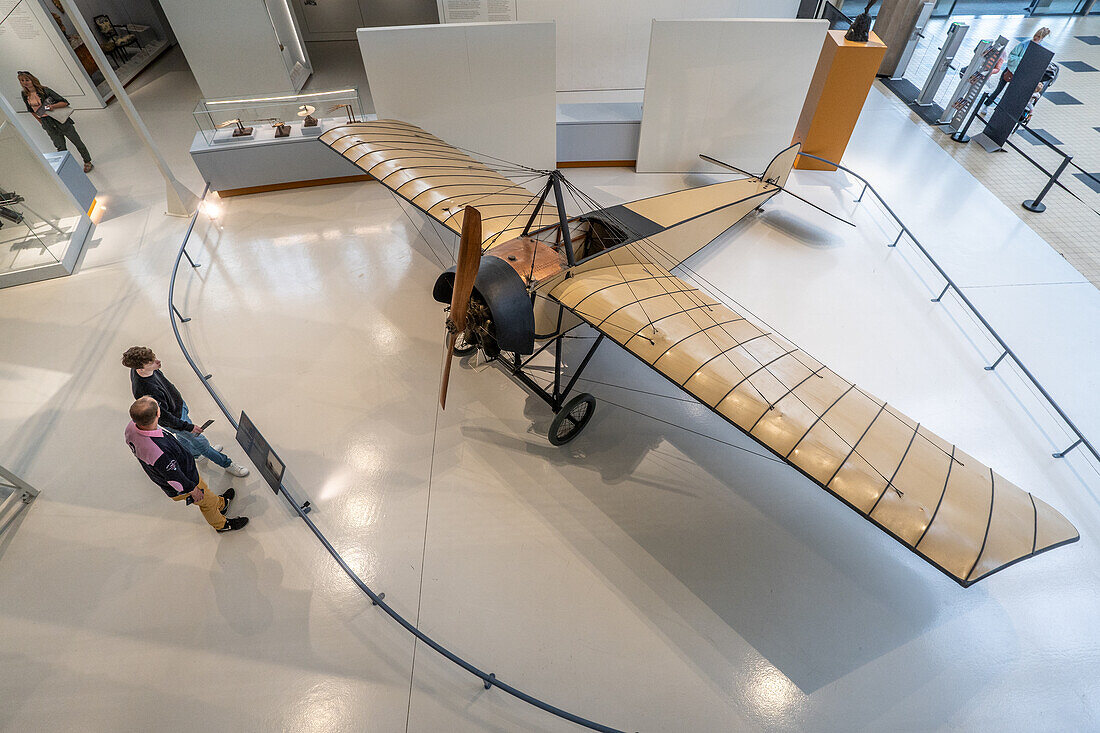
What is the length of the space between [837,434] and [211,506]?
5370mm

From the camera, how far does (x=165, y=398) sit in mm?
5180

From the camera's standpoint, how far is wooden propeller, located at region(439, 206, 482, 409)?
438 cm

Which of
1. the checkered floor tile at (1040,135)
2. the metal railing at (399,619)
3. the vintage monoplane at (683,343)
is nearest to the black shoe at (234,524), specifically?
the metal railing at (399,619)

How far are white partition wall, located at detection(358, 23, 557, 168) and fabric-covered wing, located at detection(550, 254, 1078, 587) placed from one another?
501 cm

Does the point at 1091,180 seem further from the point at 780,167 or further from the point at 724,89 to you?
the point at 724,89

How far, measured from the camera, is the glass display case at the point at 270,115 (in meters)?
9.24

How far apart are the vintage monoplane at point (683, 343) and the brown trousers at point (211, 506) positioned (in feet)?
7.65

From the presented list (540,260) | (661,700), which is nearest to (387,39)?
(540,260)

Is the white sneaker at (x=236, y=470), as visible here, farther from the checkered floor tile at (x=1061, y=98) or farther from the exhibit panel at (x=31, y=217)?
the checkered floor tile at (x=1061, y=98)

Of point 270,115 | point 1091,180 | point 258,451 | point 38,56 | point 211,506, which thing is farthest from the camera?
point 38,56

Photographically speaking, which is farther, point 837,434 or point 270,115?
point 270,115

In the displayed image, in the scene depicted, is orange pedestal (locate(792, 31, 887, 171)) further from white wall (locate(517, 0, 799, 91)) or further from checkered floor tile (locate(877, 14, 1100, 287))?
checkered floor tile (locate(877, 14, 1100, 287))

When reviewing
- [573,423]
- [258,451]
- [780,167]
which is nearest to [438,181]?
[573,423]

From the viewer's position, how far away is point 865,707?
4.35 m
